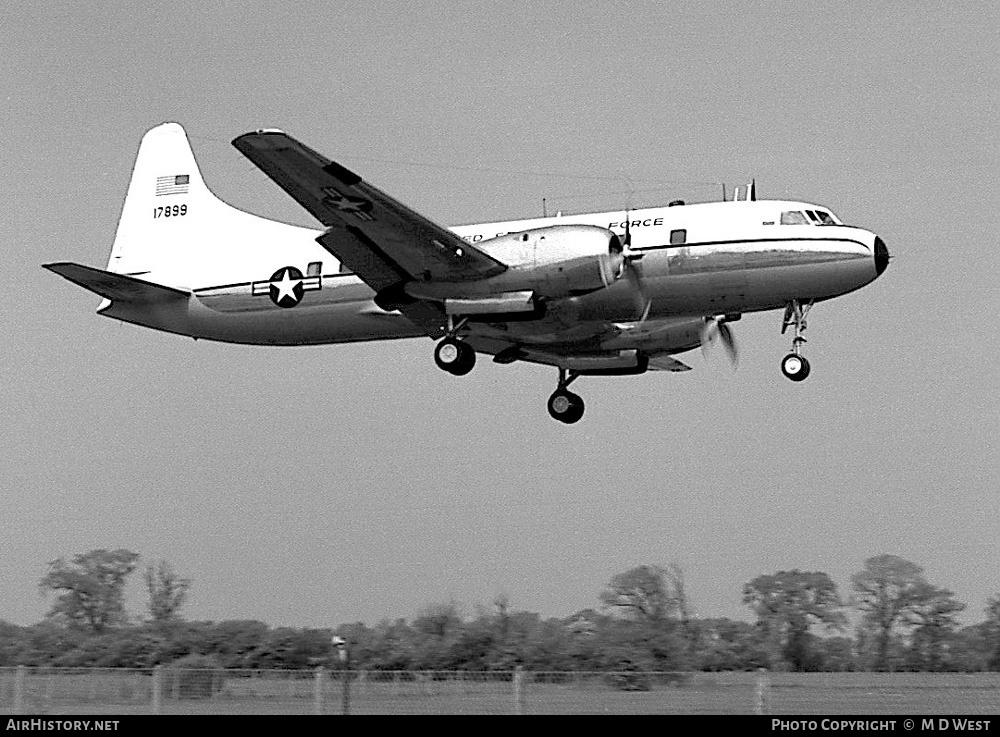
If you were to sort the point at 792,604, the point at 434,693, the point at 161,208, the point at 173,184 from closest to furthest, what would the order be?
the point at 434,693 < the point at 792,604 < the point at 161,208 < the point at 173,184

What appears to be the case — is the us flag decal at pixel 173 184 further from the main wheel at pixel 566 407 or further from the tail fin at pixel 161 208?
the main wheel at pixel 566 407

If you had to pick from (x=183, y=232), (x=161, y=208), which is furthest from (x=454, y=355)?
(x=161, y=208)

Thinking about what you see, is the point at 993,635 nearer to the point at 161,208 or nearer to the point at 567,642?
the point at 567,642

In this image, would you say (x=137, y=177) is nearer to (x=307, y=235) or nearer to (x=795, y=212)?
(x=307, y=235)

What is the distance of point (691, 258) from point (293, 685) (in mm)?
11009

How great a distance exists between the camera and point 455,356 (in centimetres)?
2475

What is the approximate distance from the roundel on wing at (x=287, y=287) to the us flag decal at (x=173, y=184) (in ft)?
19.3

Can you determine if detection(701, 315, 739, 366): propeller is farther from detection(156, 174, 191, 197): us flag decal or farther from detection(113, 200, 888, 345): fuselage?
detection(156, 174, 191, 197): us flag decal

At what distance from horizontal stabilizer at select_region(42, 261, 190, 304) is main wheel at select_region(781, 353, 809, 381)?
1136 centimetres

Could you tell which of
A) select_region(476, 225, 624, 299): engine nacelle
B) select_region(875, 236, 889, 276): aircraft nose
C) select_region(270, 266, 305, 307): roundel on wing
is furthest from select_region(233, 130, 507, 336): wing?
select_region(875, 236, 889, 276): aircraft nose

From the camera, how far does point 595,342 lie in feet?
87.0

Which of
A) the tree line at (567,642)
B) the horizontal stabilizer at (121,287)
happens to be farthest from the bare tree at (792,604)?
the horizontal stabilizer at (121,287)

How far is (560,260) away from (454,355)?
129 inches
